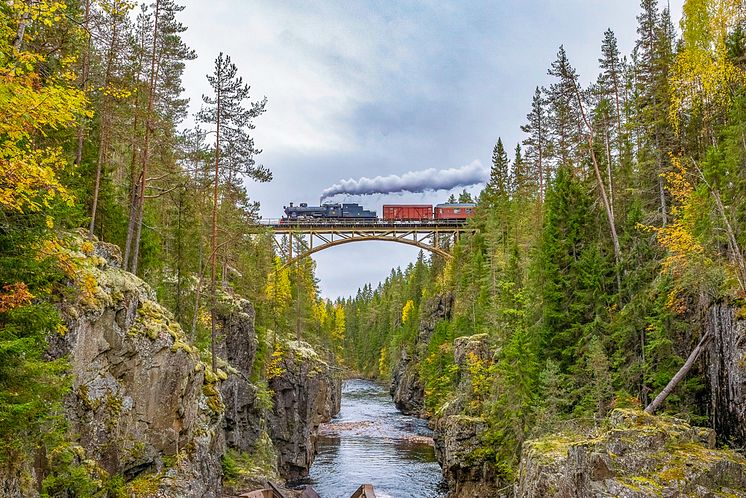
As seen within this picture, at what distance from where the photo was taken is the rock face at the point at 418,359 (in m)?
54.7

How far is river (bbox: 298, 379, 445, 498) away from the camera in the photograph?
28.1 meters

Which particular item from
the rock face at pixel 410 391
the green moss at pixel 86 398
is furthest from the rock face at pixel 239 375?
the rock face at pixel 410 391

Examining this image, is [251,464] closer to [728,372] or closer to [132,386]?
[132,386]

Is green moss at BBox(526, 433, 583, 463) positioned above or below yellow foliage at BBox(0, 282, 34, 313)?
below

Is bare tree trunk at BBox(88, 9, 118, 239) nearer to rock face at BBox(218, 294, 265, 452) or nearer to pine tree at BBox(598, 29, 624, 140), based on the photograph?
rock face at BBox(218, 294, 265, 452)

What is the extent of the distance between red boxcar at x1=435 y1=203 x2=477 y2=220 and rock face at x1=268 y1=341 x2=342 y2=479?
22001 millimetres

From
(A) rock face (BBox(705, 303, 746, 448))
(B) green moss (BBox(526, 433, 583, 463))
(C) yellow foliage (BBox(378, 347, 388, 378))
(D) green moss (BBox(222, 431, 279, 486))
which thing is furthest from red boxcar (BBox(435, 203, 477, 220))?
(C) yellow foliage (BBox(378, 347, 388, 378))

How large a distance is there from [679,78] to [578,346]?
10681 mm

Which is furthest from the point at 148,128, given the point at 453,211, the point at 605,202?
the point at 453,211

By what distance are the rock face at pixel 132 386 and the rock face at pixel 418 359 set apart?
39.6m

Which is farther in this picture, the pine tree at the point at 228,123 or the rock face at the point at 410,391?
the rock face at the point at 410,391

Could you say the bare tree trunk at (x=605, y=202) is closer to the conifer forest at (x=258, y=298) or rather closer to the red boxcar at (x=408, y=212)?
the conifer forest at (x=258, y=298)

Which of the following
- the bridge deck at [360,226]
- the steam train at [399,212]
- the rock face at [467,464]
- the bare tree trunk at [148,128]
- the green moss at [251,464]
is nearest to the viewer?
the bare tree trunk at [148,128]

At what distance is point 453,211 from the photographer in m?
52.9
